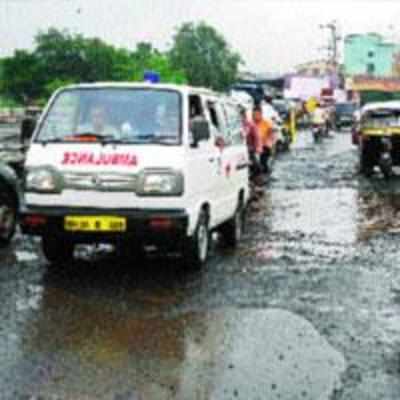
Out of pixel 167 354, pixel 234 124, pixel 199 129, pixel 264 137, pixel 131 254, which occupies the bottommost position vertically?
pixel 131 254

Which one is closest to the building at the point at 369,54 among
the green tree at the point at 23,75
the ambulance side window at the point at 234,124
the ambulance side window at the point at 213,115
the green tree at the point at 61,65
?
the green tree at the point at 61,65

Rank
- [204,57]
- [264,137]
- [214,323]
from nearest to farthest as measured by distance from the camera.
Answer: [214,323], [264,137], [204,57]

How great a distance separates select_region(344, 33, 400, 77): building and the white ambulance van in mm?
111819

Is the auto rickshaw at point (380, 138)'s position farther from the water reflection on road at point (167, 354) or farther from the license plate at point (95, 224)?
the water reflection on road at point (167, 354)

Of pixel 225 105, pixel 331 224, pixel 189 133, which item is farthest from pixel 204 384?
pixel 331 224

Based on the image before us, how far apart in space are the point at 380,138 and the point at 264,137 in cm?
277

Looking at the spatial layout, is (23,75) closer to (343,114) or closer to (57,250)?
(343,114)

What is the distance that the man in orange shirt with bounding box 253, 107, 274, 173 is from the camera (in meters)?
21.7

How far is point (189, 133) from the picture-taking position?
9242 mm

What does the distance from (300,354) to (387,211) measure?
363 inches

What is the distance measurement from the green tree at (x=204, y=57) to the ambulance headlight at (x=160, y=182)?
84215 mm

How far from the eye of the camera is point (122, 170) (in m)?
8.81

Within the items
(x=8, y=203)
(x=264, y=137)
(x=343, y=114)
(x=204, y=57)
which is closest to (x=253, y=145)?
(x=264, y=137)

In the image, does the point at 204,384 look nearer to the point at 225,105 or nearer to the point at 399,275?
the point at 399,275
